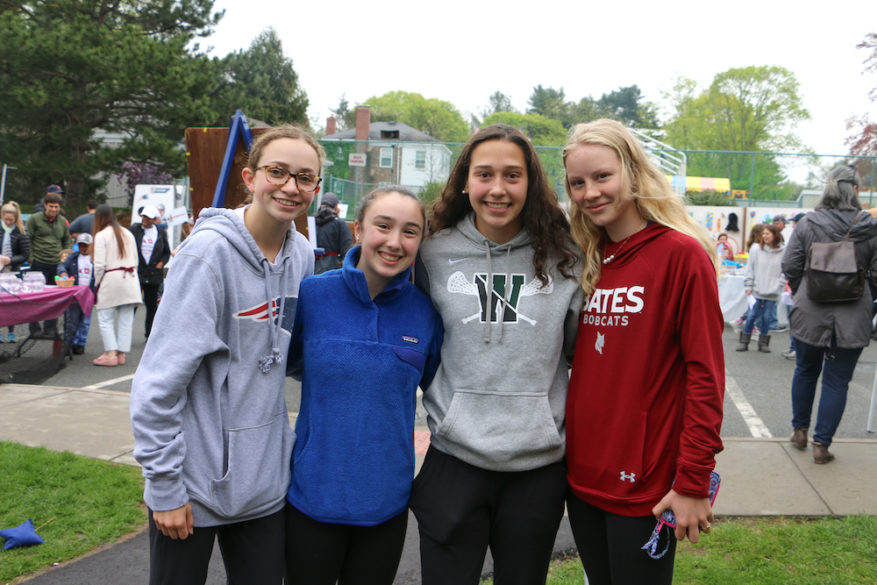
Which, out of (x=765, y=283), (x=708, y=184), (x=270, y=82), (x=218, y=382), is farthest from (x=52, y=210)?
(x=270, y=82)

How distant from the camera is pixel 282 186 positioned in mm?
2102

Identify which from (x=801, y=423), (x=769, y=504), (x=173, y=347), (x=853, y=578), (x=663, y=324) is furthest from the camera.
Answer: (x=801, y=423)

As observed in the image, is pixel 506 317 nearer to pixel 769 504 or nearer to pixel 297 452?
pixel 297 452

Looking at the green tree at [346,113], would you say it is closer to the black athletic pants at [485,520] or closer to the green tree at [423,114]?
the green tree at [423,114]

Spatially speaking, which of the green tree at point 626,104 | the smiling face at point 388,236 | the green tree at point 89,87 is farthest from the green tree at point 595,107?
the smiling face at point 388,236

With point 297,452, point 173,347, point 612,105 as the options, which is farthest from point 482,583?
point 612,105

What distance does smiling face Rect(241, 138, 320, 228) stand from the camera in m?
2.10

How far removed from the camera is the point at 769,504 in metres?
4.12

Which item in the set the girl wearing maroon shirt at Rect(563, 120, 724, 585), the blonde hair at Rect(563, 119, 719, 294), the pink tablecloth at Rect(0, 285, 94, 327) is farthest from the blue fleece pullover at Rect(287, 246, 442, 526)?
the pink tablecloth at Rect(0, 285, 94, 327)

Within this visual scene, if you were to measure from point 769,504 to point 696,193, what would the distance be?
15179 millimetres

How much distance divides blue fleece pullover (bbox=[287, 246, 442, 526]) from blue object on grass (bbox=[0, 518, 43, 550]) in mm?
2187

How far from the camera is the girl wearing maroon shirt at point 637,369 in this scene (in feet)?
6.38

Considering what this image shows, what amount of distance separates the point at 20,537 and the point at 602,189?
3.39m

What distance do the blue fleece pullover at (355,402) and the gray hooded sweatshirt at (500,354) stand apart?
0.40 ft
